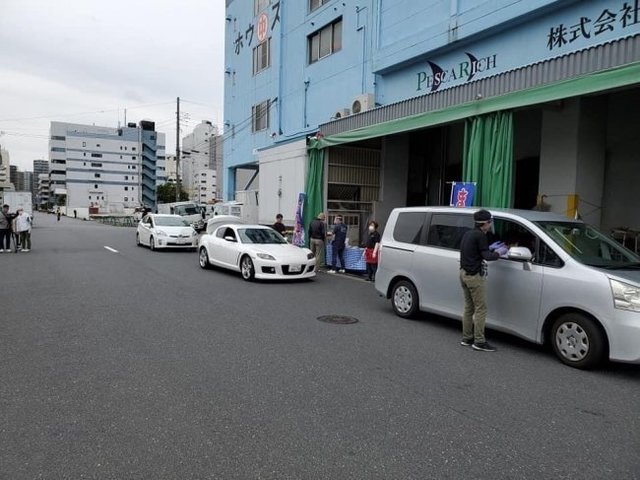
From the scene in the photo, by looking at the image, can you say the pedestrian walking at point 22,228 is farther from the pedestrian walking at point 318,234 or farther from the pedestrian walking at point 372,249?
the pedestrian walking at point 372,249

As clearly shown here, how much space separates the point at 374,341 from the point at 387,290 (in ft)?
6.56

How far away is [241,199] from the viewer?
27016mm

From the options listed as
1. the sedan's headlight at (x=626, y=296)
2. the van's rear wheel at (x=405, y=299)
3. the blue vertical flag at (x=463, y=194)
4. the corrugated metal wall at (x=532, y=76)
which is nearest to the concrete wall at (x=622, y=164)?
the corrugated metal wall at (x=532, y=76)

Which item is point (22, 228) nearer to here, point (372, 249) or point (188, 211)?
point (372, 249)

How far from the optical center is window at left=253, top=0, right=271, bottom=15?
2852cm

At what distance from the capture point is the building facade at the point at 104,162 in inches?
4631

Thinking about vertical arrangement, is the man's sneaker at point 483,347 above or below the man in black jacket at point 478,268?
below

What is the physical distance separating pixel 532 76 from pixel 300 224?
844cm

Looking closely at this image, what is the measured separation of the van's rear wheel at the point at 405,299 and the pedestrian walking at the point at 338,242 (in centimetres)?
574

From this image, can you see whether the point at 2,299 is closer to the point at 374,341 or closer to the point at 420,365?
the point at 374,341

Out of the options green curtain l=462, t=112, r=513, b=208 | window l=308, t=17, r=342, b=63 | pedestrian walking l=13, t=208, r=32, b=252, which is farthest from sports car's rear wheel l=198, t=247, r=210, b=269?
window l=308, t=17, r=342, b=63

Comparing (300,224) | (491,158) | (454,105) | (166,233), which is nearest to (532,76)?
(491,158)

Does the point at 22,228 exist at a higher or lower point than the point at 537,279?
lower

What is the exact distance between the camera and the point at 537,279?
6.17m
